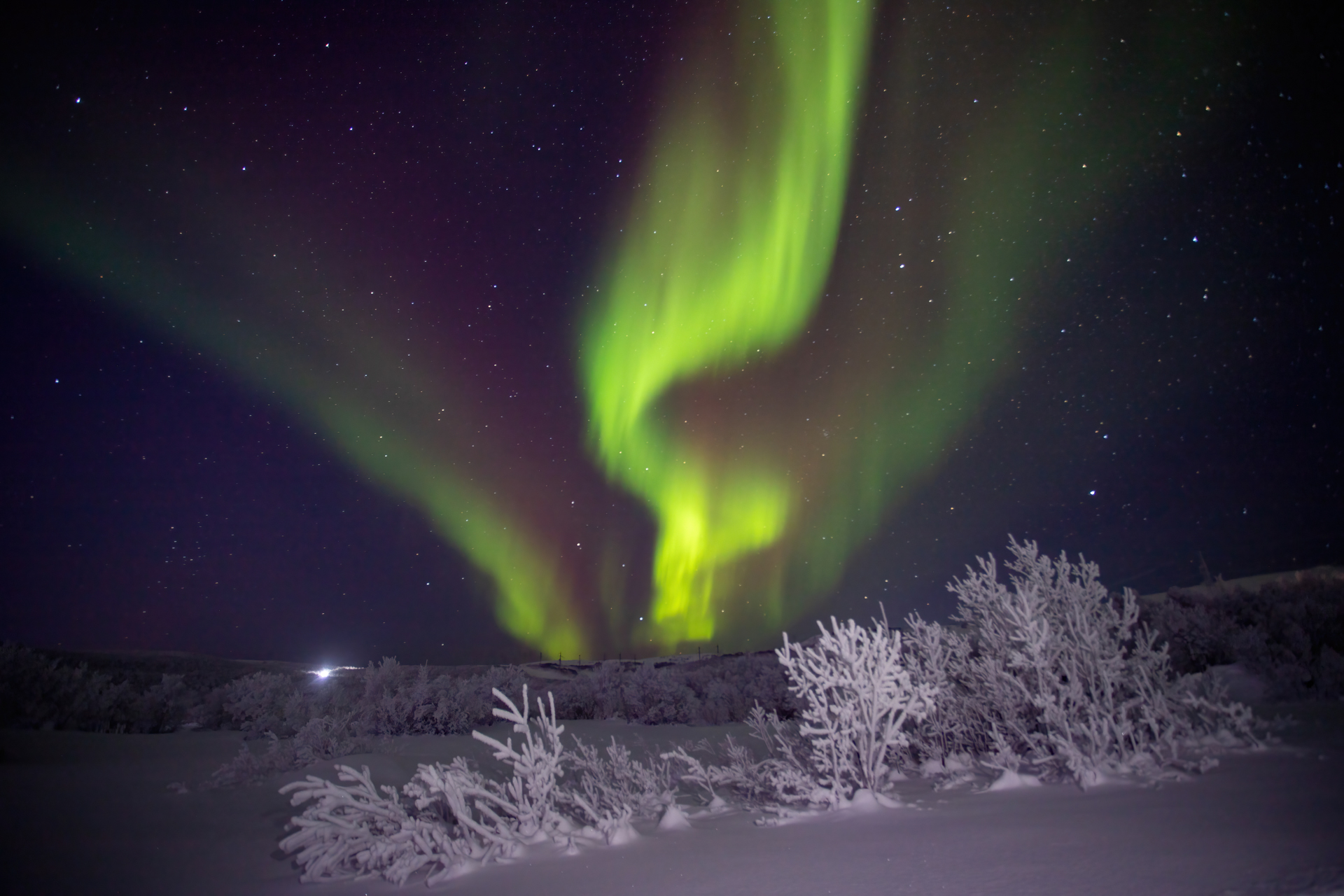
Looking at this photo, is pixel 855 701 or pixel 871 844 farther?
pixel 855 701

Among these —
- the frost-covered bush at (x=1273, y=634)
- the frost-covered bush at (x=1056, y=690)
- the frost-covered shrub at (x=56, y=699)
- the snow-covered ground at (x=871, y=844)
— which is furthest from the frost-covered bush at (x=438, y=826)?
the frost-covered shrub at (x=56, y=699)

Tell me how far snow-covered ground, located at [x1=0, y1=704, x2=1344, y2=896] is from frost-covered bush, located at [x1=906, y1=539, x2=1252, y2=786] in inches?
17.5

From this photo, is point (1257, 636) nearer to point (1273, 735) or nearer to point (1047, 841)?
point (1273, 735)

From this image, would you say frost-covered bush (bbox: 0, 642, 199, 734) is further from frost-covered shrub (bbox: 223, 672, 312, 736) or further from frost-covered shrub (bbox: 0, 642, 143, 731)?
frost-covered shrub (bbox: 223, 672, 312, 736)

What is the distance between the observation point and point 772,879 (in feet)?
9.98

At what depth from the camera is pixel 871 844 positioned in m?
3.49

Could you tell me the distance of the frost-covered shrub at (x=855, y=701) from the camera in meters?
5.15

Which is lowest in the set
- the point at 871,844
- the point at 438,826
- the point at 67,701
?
the point at 871,844

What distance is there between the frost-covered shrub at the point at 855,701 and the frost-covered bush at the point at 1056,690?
0.78 meters

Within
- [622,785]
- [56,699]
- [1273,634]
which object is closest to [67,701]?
[56,699]

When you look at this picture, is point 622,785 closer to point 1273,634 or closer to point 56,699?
point 56,699

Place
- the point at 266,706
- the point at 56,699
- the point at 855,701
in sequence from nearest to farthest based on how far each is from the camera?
the point at 855,701 < the point at 56,699 < the point at 266,706

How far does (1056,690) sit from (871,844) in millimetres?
2929

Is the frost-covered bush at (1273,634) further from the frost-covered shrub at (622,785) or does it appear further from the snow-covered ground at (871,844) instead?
the frost-covered shrub at (622,785)
